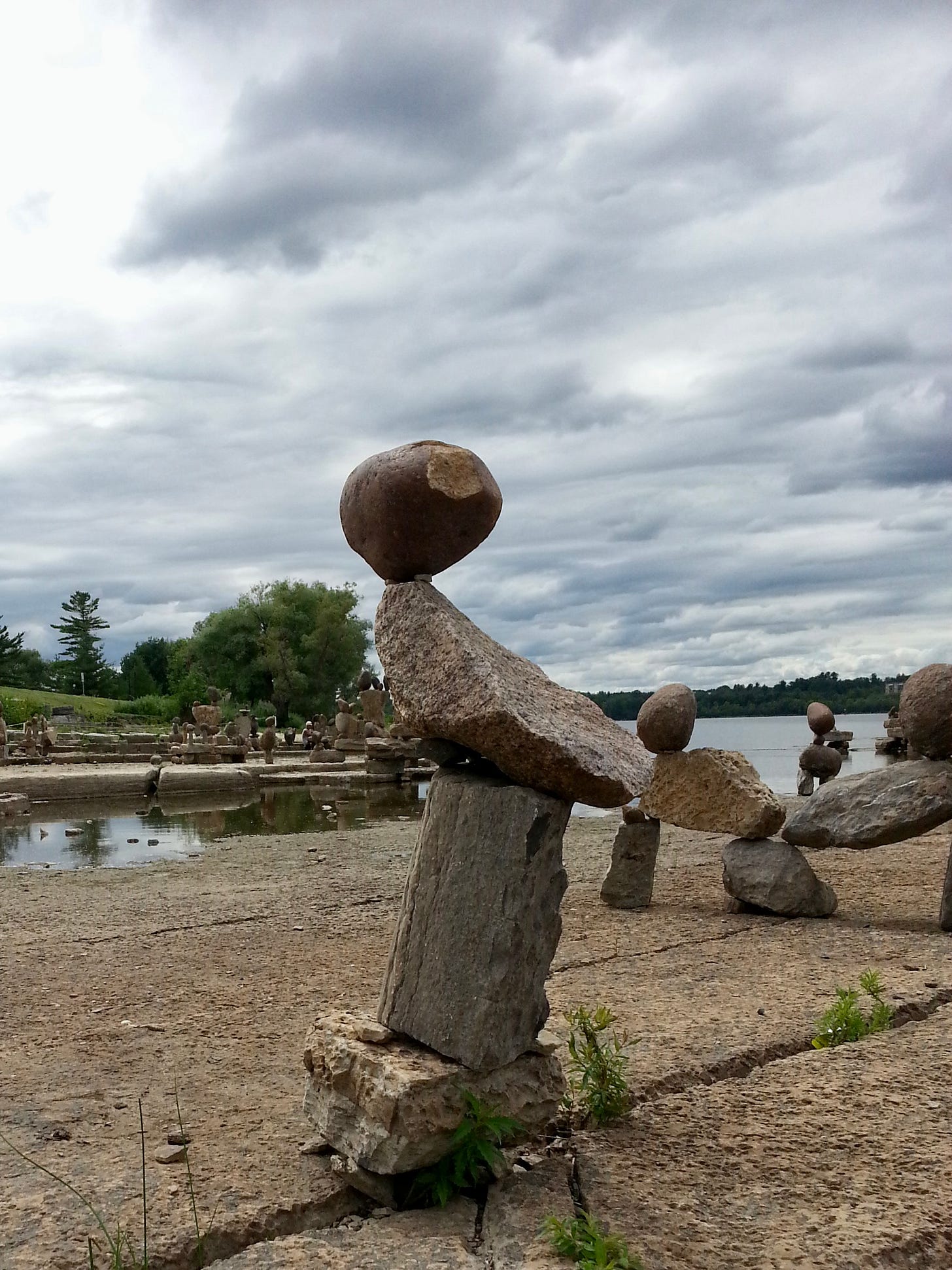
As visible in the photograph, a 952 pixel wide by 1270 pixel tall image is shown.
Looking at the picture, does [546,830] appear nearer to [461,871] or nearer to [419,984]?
[461,871]

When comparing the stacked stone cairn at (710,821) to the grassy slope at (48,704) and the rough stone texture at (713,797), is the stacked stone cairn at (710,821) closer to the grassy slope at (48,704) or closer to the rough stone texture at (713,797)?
the rough stone texture at (713,797)

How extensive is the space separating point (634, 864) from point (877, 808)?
7.02 ft

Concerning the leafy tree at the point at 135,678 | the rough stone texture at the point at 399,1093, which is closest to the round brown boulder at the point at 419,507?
the rough stone texture at the point at 399,1093

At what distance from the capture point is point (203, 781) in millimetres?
22500

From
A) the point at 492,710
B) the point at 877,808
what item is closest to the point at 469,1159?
the point at 492,710

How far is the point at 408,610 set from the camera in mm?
4426

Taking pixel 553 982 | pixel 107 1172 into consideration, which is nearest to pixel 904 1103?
pixel 553 982

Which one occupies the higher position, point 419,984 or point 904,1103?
point 419,984

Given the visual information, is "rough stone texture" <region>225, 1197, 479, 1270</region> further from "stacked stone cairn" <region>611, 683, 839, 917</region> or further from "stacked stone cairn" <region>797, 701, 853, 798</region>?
"stacked stone cairn" <region>797, 701, 853, 798</region>

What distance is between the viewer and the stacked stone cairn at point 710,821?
8.48 m

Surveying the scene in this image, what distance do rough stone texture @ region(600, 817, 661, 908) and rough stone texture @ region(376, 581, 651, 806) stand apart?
4.66 metres

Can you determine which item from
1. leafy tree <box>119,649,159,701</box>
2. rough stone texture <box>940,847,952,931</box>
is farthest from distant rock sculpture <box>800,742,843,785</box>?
leafy tree <box>119,649,159,701</box>

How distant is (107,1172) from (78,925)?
5081mm

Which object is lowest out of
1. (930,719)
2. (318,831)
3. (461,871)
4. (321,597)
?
(318,831)
